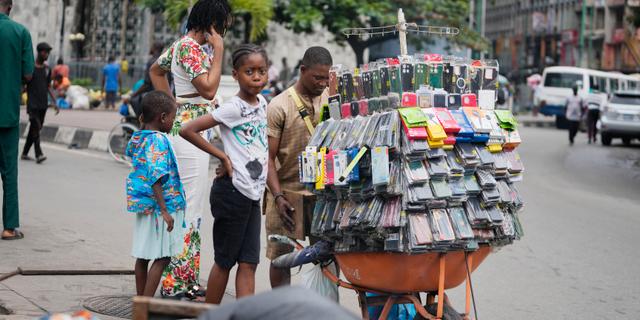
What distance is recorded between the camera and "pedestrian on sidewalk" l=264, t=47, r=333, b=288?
5.78 meters

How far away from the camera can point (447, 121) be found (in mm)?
4871

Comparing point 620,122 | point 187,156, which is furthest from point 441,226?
point 620,122

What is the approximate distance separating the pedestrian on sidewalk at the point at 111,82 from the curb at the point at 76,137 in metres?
11.7

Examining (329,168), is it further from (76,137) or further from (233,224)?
(76,137)

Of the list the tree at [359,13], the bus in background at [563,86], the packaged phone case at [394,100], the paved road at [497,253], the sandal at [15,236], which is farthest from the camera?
the bus in background at [563,86]

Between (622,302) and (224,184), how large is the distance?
11.1 ft

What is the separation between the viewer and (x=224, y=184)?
550 cm

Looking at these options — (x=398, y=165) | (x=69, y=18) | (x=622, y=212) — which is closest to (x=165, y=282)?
(x=398, y=165)

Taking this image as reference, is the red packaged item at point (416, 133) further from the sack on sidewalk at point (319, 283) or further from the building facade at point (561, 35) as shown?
the building facade at point (561, 35)

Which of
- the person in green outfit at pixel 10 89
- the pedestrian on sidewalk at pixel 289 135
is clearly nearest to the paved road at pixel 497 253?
the person in green outfit at pixel 10 89

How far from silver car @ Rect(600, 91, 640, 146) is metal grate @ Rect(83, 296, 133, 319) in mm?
24248

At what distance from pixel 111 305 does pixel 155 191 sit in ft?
2.89

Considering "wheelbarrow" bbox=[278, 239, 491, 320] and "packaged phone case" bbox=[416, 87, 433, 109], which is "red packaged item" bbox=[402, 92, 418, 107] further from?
"wheelbarrow" bbox=[278, 239, 491, 320]

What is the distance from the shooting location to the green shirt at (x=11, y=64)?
26.5 ft
